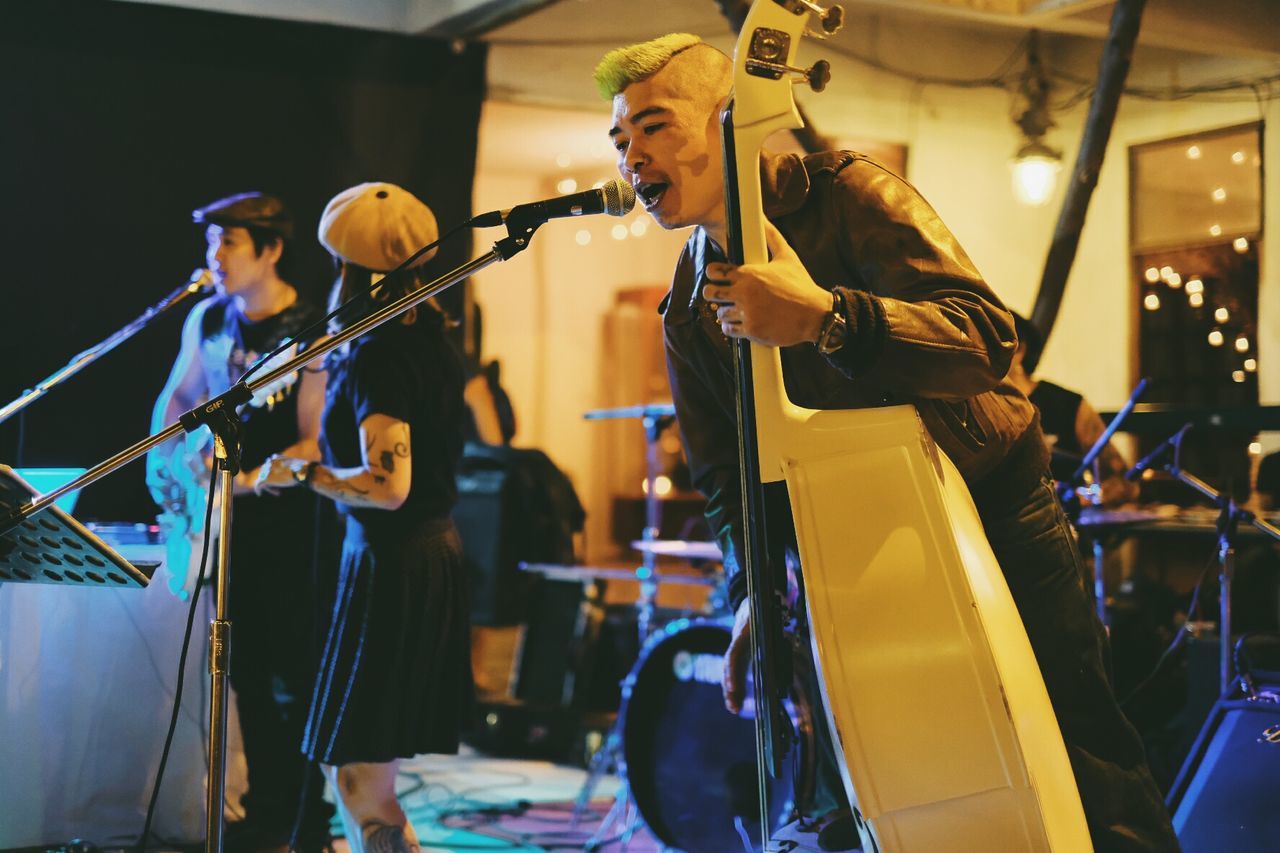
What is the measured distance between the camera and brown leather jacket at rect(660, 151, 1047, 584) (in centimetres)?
157

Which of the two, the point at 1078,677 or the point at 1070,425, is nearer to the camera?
the point at 1078,677

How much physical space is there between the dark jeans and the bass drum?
6.17 feet

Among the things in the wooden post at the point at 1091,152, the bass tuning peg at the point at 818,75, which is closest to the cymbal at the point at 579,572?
the wooden post at the point at 1091,152

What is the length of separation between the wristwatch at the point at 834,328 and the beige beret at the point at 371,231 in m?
1.60

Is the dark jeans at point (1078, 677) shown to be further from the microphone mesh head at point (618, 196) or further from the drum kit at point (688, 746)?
the drum kit at point (688, 746)

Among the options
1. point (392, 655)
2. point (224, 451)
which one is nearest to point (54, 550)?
point (224, 451)

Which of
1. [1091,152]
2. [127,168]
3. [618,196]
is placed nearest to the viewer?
[618,196]

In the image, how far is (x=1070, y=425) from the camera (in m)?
4.33

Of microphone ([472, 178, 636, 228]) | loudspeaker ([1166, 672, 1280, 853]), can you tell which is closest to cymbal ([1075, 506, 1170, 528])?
loudspeaker ([1166, 672, 1280, 853])

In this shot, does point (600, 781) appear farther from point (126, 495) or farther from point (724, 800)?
point (126, 495)

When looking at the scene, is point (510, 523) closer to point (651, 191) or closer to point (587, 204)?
point (587, 204)

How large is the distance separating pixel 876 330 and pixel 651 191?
46cm

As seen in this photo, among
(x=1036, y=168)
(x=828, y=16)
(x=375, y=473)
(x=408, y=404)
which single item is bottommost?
(x=375, y=473)

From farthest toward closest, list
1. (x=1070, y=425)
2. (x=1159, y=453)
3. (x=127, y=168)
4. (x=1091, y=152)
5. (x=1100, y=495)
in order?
(x=1091, y=152)
(x=127, y=168)
(x=1070, y=425)
(x=1100, y=495)
(x=1159, y=453)
